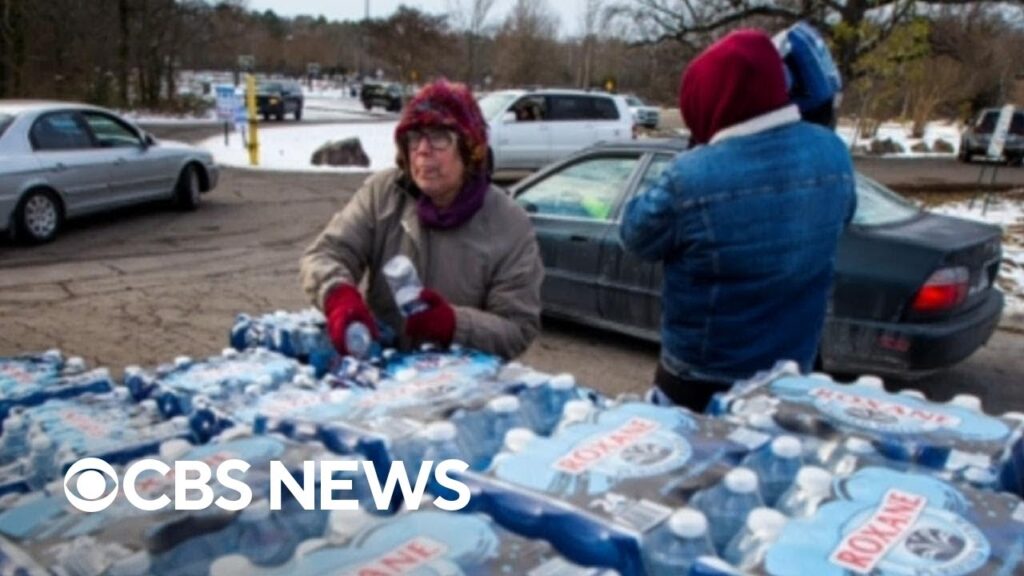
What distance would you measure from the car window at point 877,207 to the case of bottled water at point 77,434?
4494 mm

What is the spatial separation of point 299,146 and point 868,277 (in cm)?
1994

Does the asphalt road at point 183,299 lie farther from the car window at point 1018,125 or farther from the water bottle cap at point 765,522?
the car window at point 1018,125

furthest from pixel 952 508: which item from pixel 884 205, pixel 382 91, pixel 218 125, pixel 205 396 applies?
pixel 382 91

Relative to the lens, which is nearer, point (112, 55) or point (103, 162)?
point (103, 162)

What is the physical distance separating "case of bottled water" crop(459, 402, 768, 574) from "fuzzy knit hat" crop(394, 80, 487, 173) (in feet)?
3.72

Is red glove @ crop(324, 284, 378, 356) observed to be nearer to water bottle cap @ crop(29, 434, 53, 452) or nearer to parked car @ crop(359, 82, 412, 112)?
water bottle cap @ crop(29, 434, 53, 452)

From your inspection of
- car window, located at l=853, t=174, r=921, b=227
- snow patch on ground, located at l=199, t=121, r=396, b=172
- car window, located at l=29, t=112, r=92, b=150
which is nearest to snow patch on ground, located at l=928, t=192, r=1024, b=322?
car window, located at l=853, t=174, r=921, b=227

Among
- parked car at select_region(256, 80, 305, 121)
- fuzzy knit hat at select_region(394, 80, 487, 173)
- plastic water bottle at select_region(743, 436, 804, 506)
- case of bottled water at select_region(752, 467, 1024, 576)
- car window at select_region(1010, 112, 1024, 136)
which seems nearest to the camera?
case of bottled water at select_region(752, 467, 1024, 576)

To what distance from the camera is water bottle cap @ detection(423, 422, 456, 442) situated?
4.70 ft

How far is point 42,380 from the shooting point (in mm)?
1965

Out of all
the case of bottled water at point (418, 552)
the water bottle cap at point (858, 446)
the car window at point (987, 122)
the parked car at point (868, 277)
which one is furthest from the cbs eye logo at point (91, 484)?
the car window at point (987, 122)

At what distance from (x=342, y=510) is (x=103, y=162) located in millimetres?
10859

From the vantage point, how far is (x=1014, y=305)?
7863mm

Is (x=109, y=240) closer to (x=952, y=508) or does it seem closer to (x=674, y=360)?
(x=674, y=360)
